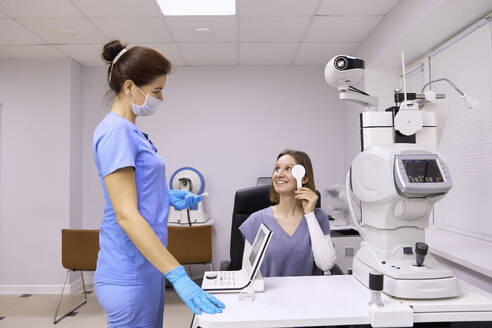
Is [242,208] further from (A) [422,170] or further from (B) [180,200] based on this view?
(A) [422,170]

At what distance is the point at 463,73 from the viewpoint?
2.30 meters

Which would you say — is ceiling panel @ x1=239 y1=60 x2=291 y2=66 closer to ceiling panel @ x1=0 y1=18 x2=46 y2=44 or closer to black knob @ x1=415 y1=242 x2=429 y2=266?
ceiling panel @ x1=0 y1=18 x2=46 y2=44

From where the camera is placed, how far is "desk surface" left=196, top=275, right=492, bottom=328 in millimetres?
976

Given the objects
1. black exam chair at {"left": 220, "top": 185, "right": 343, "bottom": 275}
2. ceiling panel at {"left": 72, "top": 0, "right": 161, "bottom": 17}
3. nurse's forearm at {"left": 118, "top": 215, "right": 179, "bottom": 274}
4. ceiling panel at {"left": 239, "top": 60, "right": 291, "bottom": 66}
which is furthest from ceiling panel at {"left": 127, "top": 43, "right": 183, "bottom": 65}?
nurse's forearm at {"left": 118, "top": 215, "right": 179, "bottom": 274}

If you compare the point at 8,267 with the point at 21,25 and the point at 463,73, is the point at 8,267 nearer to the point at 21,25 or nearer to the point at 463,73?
the point at 21,25

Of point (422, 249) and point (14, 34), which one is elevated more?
point (14, 34)

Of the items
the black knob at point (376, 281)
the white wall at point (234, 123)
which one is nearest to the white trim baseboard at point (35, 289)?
the white wall at point (234, 123)

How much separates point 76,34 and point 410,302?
3173 millimetres

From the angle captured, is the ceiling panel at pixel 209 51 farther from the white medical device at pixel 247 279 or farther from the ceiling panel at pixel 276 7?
the white medical device at pixel 247 279

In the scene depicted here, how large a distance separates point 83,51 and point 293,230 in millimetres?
2905

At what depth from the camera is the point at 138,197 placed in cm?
117

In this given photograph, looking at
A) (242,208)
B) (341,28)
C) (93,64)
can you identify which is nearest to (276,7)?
(341,28)

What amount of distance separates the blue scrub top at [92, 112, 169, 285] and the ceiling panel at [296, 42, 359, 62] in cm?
257

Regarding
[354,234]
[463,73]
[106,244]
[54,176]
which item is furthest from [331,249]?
[54,176]
